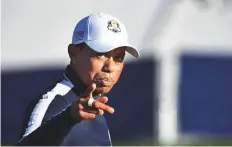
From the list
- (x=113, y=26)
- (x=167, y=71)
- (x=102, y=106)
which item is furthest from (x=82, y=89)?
(x=167, y=71)

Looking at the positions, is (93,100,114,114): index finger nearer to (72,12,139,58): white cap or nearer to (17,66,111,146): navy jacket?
(17,66,111,146): navy jacket

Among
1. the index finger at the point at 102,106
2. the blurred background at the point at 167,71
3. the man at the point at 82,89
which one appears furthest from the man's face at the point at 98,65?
the blurred background at the point at 167,71

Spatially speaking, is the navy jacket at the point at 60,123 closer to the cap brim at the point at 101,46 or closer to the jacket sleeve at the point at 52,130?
the jacket sleeve at the point at 52,130

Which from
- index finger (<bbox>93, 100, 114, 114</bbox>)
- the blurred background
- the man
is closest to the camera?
index finger (<bbox>93, 100, 114, 114</bbox>)

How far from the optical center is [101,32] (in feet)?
9.95

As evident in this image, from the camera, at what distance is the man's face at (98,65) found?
2.90 meters

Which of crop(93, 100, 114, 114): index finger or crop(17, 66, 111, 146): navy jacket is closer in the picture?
crop(93, 100, 114, 114): index finger

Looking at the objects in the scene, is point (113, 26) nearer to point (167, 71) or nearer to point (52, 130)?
point (52, 130)

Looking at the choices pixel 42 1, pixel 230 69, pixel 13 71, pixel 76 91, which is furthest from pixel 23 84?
pixel 76 91

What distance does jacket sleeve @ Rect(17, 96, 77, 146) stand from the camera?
273 centimetres

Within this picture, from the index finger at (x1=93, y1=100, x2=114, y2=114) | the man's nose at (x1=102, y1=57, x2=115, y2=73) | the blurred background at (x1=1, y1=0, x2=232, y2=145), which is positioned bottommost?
the blurred background at (x1=1, y1=0, x2=232, y2=145)

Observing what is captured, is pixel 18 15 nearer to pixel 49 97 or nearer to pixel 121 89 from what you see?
pixel 121 89

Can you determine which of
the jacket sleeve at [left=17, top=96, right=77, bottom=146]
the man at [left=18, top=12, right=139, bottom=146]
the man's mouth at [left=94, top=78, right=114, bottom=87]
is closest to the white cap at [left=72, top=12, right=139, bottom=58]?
Result: the man at [left=18, top=12, right=139, bottom=146]

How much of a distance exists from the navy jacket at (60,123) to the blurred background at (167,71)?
41.7 feet
